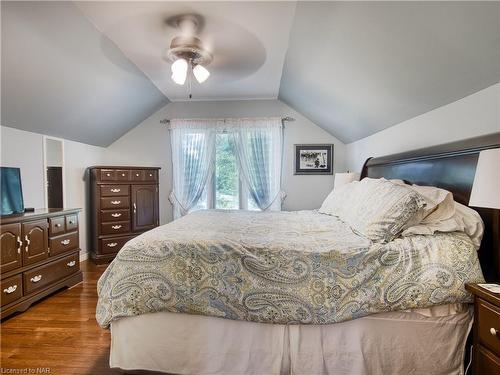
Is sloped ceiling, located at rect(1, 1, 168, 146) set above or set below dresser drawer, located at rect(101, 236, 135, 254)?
above

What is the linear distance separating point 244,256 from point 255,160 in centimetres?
287

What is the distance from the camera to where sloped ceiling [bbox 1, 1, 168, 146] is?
75.9 inches

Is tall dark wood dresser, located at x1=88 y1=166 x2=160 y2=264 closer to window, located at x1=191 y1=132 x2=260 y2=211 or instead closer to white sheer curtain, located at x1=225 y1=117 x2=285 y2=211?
window, located at x1=191 y1=132 x2=260 y2=211

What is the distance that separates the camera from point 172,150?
168 inches

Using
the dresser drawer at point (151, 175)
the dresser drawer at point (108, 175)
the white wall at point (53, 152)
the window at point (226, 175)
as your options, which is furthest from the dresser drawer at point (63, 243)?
the window at point (226, 175)

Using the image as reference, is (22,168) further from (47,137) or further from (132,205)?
(132,205)

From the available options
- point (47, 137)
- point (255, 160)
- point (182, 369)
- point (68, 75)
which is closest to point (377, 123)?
point (255, 160)

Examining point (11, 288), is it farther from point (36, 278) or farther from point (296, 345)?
point (296, 345)

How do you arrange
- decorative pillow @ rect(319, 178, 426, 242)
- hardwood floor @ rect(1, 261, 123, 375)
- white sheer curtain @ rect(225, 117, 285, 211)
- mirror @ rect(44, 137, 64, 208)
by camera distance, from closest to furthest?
decorative pillow @ rect(319, 178, 426, 242) < hardwood floor @ rect(1, 261, 123, 375) < mirror @ rect(44, 137, 64, 208) < white sheer curtain @ rect(225, 117, 285, 211)

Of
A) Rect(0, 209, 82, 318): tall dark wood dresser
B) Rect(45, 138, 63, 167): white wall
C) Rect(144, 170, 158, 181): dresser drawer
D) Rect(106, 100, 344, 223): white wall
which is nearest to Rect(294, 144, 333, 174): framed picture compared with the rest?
Rect(106, 100, 344, 223): white wall

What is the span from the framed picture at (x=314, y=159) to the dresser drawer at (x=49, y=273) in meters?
3.22

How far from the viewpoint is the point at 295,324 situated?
1.38 metres

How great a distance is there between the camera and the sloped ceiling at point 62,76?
6.32 ft

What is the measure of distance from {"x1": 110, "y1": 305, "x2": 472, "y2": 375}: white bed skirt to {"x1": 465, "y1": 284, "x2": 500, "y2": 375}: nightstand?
14 centimetres
